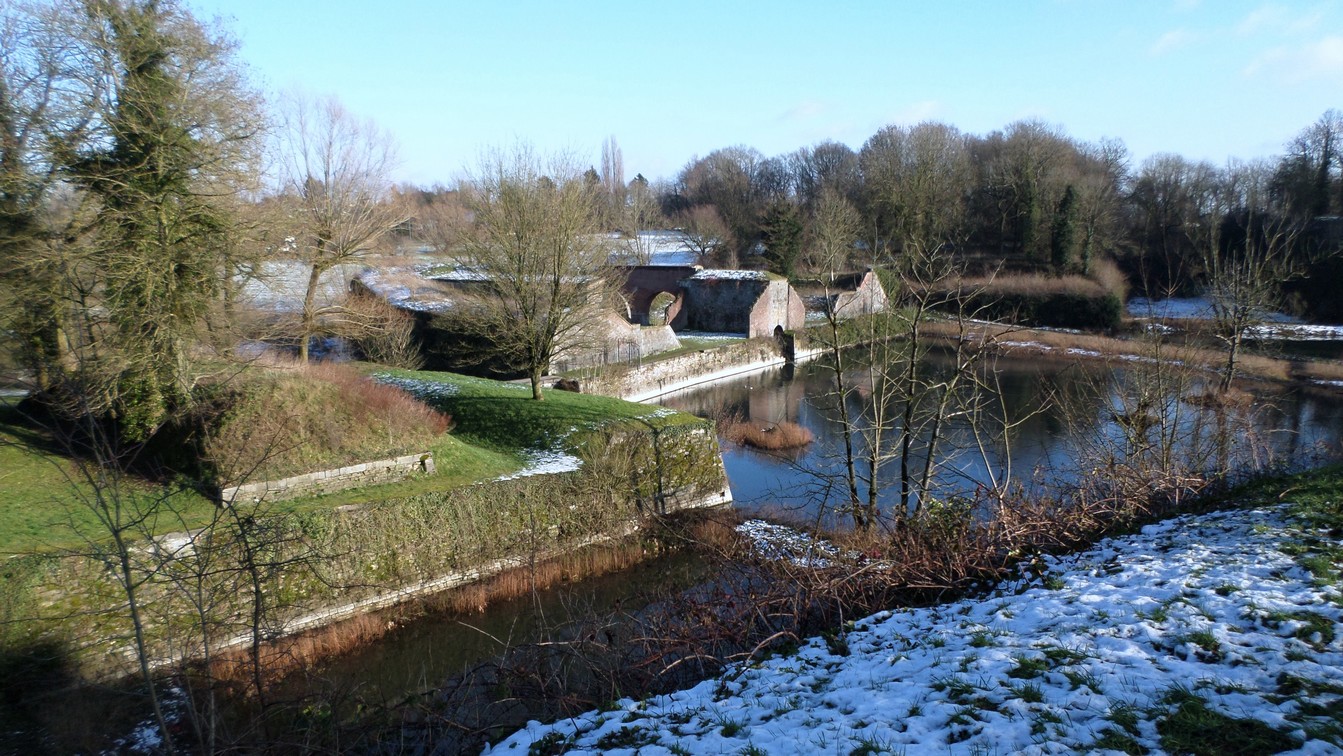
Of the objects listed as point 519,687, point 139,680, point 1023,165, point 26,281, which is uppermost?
point 1023,165

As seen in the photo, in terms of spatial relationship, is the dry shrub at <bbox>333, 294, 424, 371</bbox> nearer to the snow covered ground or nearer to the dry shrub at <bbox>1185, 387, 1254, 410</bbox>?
the snow covered ground


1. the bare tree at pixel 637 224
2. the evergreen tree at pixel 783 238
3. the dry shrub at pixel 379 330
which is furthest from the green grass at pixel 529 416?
the evergreen tree at pixel 783 238

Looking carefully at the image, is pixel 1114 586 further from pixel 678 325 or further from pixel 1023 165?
pixel 1023 165

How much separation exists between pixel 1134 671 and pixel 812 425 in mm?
15004

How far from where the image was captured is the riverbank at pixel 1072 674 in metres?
3.48

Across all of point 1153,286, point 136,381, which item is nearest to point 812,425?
point 136,381

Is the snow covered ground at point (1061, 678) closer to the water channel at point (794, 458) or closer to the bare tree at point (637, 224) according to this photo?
the water channel at point (794, 458)

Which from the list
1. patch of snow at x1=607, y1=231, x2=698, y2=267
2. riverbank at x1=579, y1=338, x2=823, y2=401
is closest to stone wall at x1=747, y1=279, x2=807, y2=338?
riverbank at x1=579, y1=338, x2=823, y2=401

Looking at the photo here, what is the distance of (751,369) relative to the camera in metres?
28.0

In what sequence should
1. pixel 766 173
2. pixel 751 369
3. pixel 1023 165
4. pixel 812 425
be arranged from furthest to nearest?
1. pixel 766 173
2. pixel 1023 165
3. pixel 751 369
4. pixel 812 425

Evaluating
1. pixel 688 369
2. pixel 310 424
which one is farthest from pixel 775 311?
pixel 310 424

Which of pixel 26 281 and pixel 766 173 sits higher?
pixel 766 173

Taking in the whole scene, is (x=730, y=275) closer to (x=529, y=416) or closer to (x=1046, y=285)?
(x=1046, y=285)

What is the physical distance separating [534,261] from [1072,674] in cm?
1155
